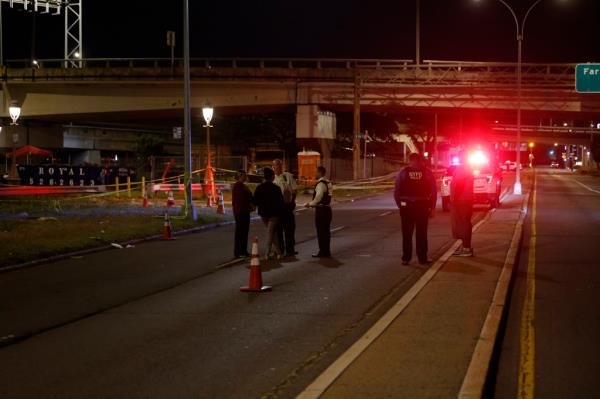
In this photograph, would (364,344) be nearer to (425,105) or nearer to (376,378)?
(376,378)

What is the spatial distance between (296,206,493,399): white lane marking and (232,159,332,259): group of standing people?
2.93 m

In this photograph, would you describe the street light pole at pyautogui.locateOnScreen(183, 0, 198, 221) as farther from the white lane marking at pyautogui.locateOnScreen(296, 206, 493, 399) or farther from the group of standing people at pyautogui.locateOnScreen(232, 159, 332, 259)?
the white lane marking at pyautogui.locateOnScreen(296, 206, 493, 399)

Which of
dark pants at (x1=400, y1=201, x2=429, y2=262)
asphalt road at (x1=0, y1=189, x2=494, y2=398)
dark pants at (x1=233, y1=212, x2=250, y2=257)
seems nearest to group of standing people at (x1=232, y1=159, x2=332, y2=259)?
dark pants at (x1=233, y1=212, x2=250, y2=257)

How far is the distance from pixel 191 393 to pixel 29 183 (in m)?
41.6

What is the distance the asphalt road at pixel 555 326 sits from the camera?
6449 millimetres

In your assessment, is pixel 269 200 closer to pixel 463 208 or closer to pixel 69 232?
pixel 463 208

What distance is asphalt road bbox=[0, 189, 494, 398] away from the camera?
6.63 metres

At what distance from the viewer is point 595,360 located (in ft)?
23.4

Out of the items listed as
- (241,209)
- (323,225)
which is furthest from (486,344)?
(241,209)

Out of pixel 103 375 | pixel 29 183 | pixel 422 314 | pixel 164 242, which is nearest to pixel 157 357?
pixel 103 375

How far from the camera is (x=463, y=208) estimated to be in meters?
14.1

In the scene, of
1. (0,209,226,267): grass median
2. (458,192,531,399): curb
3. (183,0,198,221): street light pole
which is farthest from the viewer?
(183,0,198,221): street light pole

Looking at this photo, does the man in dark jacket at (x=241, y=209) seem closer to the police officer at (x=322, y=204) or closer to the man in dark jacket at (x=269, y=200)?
the man in dark jacket at (x=269, y=200)

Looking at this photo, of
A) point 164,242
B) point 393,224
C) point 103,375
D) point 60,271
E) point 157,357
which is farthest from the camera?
point 393,224
